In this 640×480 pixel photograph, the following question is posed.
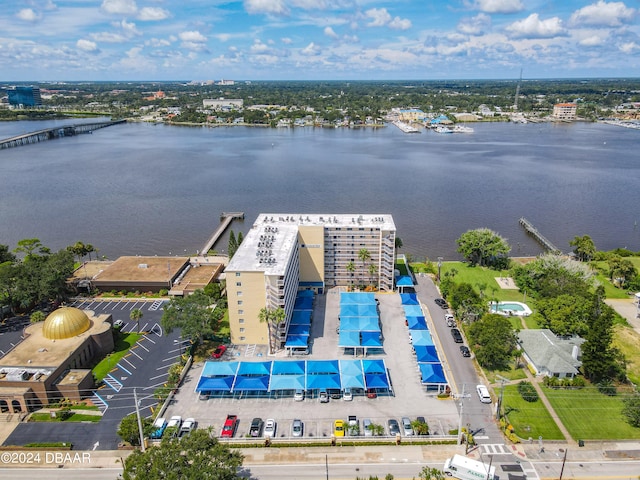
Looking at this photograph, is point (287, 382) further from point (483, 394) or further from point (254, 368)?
point (483, 394)

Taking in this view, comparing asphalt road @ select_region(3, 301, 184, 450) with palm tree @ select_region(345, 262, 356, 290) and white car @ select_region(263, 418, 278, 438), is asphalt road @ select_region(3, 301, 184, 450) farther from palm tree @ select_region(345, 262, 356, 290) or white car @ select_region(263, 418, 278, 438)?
palm tree @ select_region(345, 262, 356, 290)

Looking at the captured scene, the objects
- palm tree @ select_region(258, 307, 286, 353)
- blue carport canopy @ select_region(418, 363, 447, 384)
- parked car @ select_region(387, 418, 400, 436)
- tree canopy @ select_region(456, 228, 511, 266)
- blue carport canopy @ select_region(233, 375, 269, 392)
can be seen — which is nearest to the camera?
parked car @ select_region(387, 418, 400, 436)

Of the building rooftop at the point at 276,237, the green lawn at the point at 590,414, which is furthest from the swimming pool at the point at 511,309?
the building rooftop at the point at 276,237

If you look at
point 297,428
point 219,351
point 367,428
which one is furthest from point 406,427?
point 219,351

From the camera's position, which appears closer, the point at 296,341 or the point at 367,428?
the point at 367,428

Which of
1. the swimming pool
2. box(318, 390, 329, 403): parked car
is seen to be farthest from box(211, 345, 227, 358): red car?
the swimming pool
